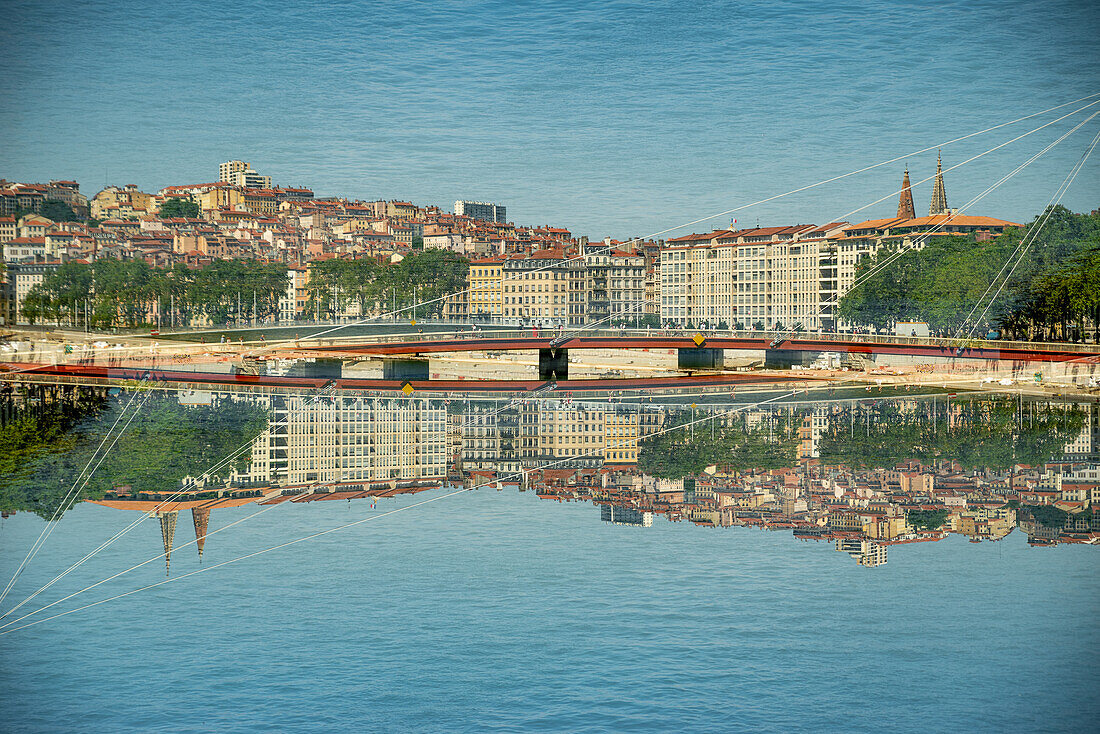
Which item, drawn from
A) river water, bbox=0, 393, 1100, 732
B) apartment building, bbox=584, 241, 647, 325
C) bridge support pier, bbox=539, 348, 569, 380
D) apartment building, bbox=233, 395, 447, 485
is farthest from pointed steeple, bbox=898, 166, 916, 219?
river water, bbox=0, 393, 1100, 732

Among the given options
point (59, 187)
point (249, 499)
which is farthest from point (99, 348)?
point (249, 499)

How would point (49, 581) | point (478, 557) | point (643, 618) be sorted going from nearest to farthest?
point (643, 618), point (49, 581), point (478, 557)

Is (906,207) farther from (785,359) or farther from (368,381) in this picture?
(368,381)

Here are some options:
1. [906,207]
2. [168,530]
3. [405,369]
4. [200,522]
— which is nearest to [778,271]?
[906,207]

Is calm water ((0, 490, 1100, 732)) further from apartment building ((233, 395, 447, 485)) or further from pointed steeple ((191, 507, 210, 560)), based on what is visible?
apartment building ((233, 395, 447, 485))

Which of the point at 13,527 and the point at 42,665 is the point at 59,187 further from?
the point at 42,665
